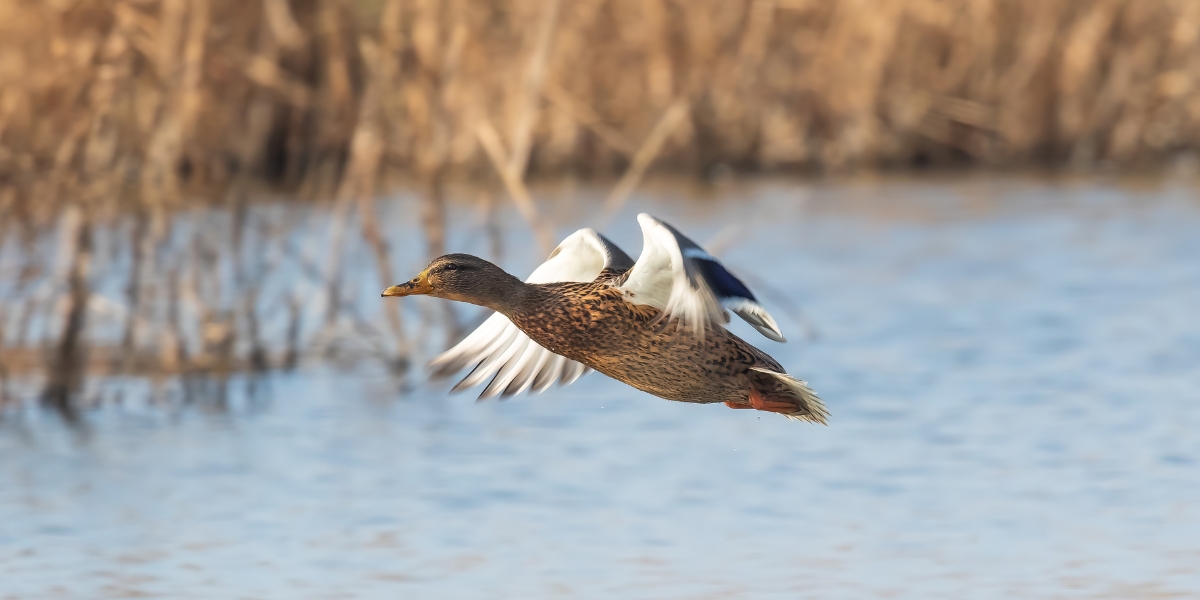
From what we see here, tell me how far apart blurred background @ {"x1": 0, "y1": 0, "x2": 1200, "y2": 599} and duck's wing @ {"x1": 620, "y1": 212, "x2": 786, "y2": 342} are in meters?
1.42

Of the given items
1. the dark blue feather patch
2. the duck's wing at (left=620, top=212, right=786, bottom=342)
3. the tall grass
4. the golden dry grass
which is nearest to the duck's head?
the duck's wing at (left=620, top=212, right=786, bottom=342)

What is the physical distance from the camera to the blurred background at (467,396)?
5.97 m

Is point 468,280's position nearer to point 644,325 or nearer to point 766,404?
point 644,325

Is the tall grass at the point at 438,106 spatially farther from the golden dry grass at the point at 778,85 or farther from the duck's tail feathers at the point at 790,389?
the duck's tail feathers at the point at 790,389

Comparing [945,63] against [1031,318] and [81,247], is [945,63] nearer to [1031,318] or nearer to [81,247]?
[1031,318]

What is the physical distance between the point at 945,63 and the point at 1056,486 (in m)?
9.39

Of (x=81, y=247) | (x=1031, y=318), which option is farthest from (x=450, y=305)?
(x=1031, y=318)

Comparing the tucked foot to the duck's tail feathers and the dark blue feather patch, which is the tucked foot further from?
the dark blue feather patch

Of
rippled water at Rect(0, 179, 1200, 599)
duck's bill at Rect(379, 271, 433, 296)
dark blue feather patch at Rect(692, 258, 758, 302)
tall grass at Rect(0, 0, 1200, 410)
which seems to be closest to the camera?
dark blue feather patch at Rect(692, 258, 758, 302)

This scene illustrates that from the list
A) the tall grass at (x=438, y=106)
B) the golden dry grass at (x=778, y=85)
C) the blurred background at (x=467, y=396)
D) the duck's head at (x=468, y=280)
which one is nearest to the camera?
the duck's head at (x=468, y=280)

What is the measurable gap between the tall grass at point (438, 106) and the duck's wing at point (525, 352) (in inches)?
90.9

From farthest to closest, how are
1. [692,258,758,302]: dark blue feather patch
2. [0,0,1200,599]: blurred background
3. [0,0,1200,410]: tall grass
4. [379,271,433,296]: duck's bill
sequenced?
[0,0,1200,410]: tall grass, [0,0,1200,599]: blurred background, [379,271,433,296]: duck's bill, [692,258,758,302]: dark blue feather patch

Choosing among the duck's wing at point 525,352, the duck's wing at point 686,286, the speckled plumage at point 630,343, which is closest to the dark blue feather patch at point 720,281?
the duck's wing at point 686,286

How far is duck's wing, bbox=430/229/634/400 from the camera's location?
16.2 feet
